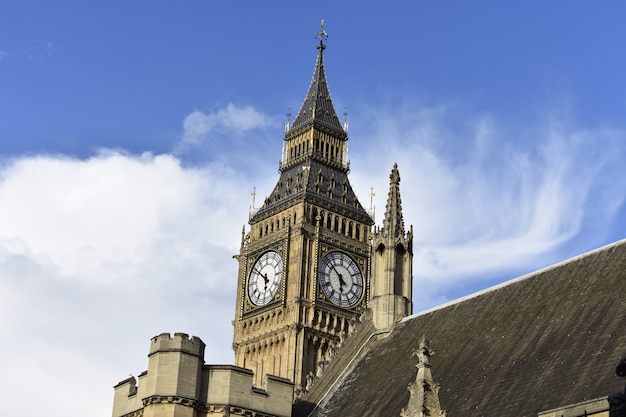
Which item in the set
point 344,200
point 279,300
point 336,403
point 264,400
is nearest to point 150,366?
point 264,400

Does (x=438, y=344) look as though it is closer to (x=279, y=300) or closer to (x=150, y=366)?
(x=150, y=366)

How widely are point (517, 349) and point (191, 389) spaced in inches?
375

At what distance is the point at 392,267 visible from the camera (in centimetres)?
3794

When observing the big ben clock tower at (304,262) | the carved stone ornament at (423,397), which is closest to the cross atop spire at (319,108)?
the big ben clock tower at (304,262)

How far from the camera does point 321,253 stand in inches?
2968

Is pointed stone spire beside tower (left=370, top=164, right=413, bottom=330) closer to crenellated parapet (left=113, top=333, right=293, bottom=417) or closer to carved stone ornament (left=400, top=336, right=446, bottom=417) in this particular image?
crenellated parapet (left=113, top=333, right=293, bottom=417)

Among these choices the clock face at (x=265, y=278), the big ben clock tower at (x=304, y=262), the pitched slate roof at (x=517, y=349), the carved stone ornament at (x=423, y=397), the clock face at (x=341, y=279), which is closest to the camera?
the carved stone ornament at (x=423, y=397)

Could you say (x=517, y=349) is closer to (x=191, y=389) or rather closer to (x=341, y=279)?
(x=191, y=389)

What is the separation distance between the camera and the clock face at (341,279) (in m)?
74.7

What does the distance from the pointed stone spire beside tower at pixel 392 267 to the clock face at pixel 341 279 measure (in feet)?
116

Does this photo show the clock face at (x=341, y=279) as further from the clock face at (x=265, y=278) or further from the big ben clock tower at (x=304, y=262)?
the clock face at (x=265, y=278)

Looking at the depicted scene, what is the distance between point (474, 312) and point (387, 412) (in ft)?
15.6

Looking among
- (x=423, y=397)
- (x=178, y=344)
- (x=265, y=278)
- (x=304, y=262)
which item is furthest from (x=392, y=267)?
(x=265, y=278)

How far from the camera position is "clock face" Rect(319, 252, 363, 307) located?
7469 cm
